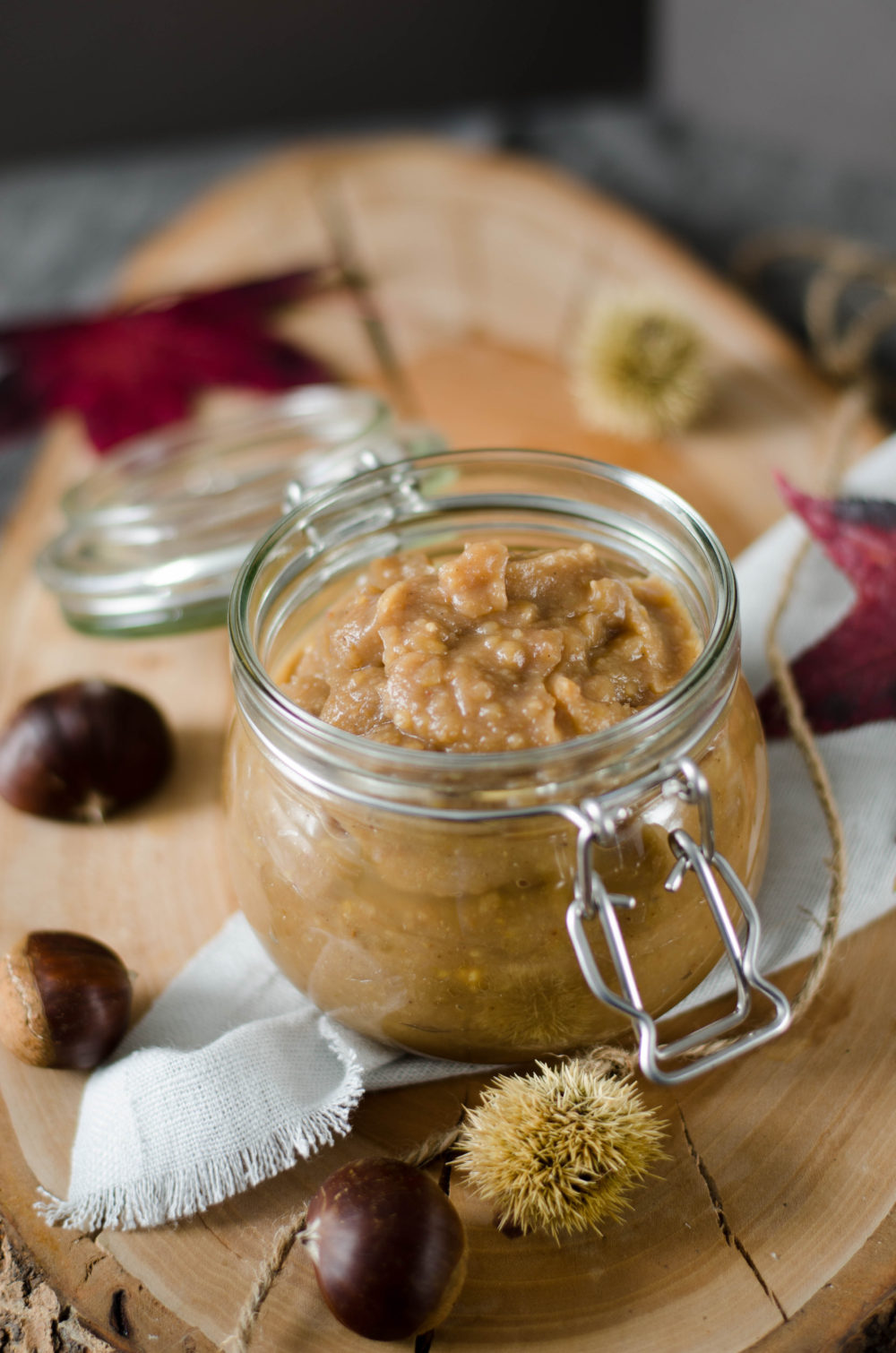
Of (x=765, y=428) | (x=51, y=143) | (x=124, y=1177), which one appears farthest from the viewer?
(x=51, y=143)

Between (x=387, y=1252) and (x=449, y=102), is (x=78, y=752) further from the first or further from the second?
(x=449, y=102)

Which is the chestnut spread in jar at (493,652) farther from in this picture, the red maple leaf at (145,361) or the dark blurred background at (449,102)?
the dark blurred background at (449,102)

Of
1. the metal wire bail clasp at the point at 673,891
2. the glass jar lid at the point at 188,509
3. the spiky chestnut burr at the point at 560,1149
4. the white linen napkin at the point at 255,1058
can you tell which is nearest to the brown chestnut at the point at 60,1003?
the white linen napkin at the point at 255,1058

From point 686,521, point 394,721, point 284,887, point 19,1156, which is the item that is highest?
point 686,521

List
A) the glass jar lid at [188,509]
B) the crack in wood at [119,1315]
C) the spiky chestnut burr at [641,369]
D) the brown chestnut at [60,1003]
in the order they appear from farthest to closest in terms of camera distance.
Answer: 1. the spiky chestnut burr at [641,369]
2. the glass jar lid at [188,509]
3. the brown chestnut at [60,1003]
4. the crack in wood at [119,1315]

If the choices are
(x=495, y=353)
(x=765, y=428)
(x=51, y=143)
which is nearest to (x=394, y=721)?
(x=765, y=428)

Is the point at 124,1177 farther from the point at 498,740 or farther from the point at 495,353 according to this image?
the point at 495,353
